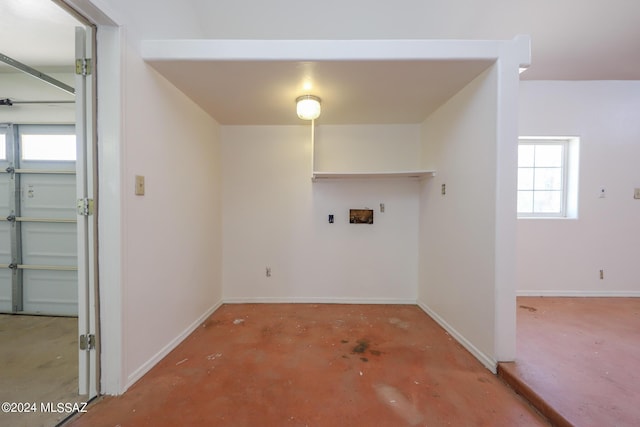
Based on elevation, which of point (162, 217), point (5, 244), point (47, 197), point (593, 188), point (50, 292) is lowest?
point (50, 292)

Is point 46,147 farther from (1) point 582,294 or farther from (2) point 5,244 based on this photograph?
(1) point 582,294

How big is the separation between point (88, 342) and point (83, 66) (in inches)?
66.4

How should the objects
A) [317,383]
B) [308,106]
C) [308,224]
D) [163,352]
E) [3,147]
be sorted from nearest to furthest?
1. [317,383]
2. [163,352]
3. [308,106]
4. [3,147]
5. [308,224]

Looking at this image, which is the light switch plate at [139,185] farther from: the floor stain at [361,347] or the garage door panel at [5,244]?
the garage door panel at [5,244]

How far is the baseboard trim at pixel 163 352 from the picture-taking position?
159cm

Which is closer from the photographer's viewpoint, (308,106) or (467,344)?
(467,344)

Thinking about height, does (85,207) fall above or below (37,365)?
above

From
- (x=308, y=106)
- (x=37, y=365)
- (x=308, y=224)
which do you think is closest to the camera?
(x=37, y=365)

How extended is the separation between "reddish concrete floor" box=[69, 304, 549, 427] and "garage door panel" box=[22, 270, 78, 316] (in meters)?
1.54

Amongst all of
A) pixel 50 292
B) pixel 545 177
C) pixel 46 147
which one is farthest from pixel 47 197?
pixel 545 177

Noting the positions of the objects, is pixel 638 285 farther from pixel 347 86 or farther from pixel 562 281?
pixel 347 86

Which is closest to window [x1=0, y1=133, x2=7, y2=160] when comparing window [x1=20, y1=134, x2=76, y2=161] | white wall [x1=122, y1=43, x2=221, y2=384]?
window [x1=20, y1=134, x2=76, y2=161]

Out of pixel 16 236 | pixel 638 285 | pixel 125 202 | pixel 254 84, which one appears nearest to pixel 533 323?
pixel 638 285

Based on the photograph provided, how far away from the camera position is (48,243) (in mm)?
2580
